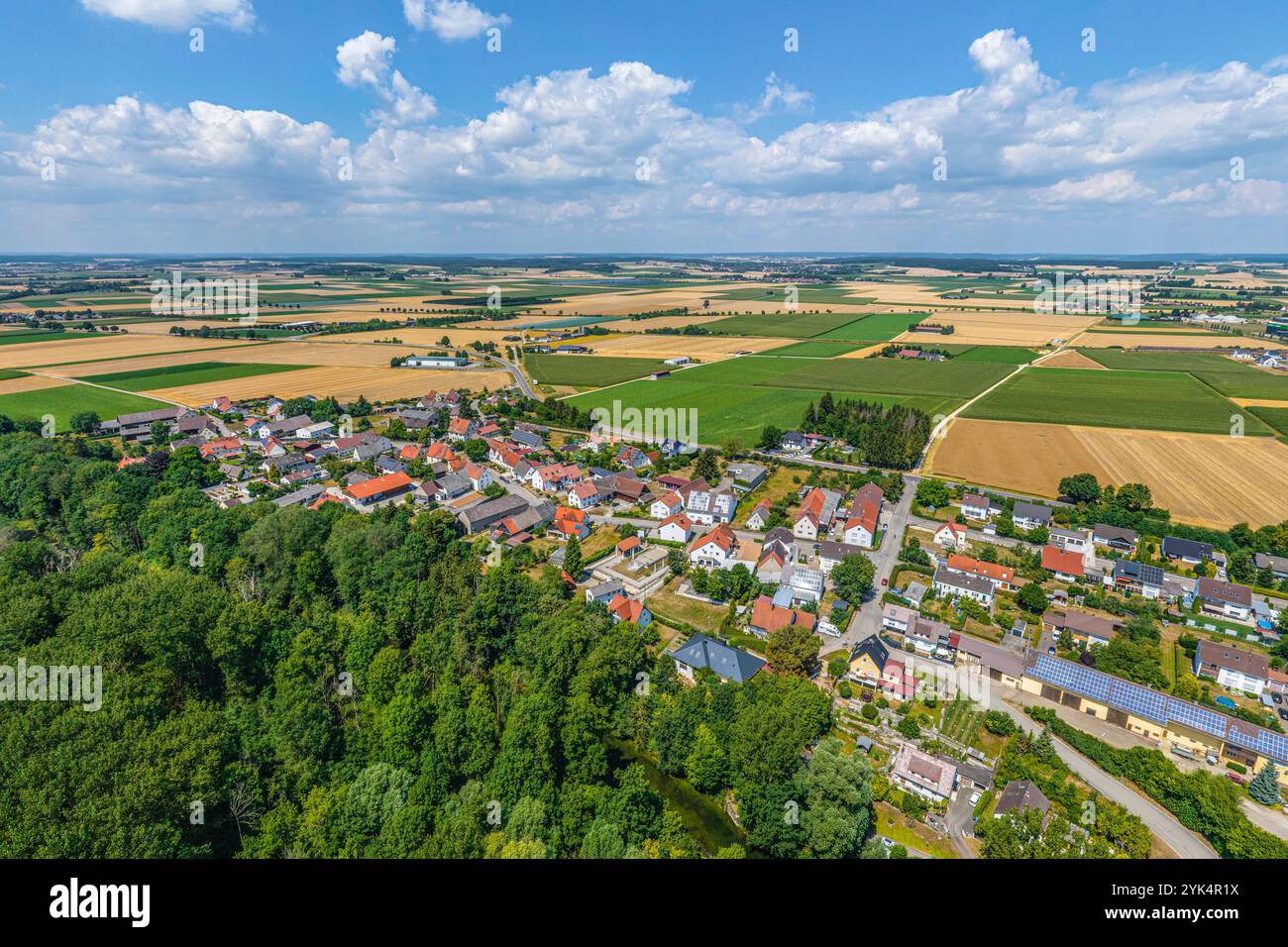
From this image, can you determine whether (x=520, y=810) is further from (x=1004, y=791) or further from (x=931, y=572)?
(x=931, y=572)

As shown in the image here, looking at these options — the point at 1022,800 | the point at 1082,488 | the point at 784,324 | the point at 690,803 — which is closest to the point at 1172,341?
the point at 784,324

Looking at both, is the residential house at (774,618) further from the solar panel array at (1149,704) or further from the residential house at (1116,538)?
the residential house at (1116,538)

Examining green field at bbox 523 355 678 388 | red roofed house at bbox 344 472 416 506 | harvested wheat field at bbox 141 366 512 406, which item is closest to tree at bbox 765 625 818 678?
red roofed house at bbox 344 472 416 506

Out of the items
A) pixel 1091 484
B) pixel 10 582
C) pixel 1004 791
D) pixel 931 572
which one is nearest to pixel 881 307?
pixel 1091 484

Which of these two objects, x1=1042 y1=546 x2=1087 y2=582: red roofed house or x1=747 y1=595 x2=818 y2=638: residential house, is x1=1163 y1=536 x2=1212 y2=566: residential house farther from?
x1=747 y1=595 x2=818 y2=638: residential house

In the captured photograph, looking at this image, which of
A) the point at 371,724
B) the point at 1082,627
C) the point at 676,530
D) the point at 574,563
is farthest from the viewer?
the point at 676,530

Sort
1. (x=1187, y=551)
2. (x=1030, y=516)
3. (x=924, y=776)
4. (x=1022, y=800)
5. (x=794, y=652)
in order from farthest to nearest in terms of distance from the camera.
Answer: (x=1030, y=516) → (x=1187, y=551) → (x=794, y=652) → (x=924, y=776) → (x=1022, y=800)

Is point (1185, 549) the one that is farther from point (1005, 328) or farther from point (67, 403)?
point (1005, 328)
